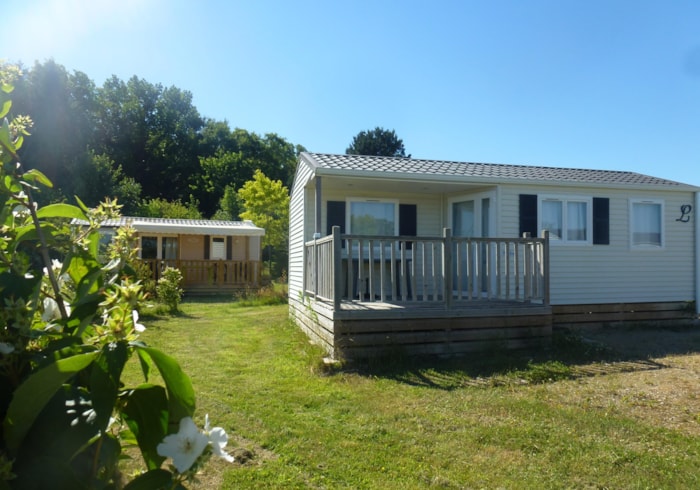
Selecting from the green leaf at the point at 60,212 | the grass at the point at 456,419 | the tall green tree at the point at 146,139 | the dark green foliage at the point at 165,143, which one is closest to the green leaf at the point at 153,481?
the green leaf at the point at 60,212

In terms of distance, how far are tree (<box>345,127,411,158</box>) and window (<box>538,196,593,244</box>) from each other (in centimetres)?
2593

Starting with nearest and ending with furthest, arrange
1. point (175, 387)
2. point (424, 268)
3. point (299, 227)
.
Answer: point (175, 387), point (424, 268), point (299, 227)

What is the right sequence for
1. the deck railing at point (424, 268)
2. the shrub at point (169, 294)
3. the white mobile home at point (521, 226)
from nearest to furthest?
the deck railing at point (424, 268) → the white mobile home at point (521, 226) → the shrub at point (169, 294)

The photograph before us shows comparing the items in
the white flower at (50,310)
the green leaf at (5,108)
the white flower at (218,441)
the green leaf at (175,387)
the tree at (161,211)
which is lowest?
the white flower at (218,441)

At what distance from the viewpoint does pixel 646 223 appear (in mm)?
10047

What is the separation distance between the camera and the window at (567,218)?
31.1 feet

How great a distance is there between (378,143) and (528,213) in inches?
1058

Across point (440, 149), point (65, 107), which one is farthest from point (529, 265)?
point (65, 107)

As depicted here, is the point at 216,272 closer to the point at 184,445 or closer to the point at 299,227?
the point at 299,227

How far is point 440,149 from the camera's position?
31906 mm

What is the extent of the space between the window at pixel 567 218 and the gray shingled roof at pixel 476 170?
17.1 inches

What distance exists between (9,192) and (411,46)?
1127 centimetres

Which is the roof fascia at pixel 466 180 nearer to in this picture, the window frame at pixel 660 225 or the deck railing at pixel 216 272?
the window frame at pixel 660 225

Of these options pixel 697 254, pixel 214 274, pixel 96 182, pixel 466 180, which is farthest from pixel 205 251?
pixel 697 254
